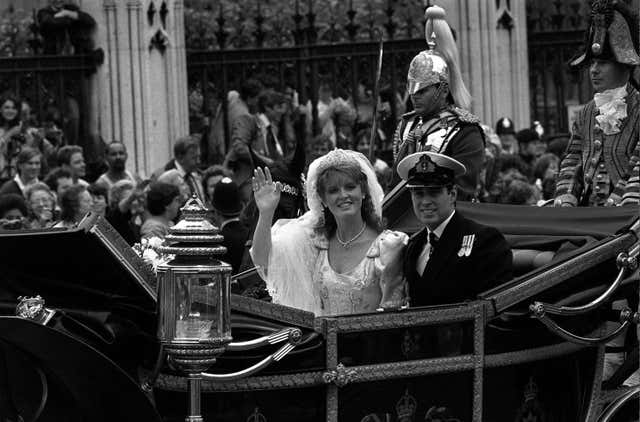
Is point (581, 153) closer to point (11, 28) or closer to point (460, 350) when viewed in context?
point (460, 350)

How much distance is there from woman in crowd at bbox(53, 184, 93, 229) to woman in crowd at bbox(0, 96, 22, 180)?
3.35 m

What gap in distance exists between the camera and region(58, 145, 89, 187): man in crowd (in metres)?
13.0

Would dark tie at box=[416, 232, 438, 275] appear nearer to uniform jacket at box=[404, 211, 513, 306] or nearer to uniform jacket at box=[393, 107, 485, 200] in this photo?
uniform jacket at box=[404, 211, 513, 306]

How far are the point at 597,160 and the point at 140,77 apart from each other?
25.8 feet

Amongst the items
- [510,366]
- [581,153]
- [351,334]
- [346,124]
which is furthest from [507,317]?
[346,124]

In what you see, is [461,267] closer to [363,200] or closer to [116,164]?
[363,200]

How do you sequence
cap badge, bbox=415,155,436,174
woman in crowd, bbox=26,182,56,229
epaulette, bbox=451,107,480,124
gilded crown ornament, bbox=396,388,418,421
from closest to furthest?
1. gilded crown ornament, bbox=396,388,418,421
2. cap badge, bbox=415,155,436,174
3. epaulette, bbox=451,107,480,124
4. woman in crowd, bbox=26,182,56,229

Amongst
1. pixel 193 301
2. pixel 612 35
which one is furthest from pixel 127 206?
pixel 193 301

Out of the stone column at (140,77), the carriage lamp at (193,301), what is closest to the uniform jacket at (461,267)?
the carriage lamp at (193,301)

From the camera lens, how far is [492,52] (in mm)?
16328

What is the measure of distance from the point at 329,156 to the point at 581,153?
85.2 inches

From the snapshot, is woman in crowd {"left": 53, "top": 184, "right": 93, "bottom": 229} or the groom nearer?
the groom

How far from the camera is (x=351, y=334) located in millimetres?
6613

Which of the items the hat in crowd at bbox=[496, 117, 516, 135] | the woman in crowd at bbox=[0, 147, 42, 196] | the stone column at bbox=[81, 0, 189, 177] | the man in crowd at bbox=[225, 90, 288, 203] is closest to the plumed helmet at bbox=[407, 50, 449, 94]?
the woman in crowd at bbox=[0, 147, 42, 196]
